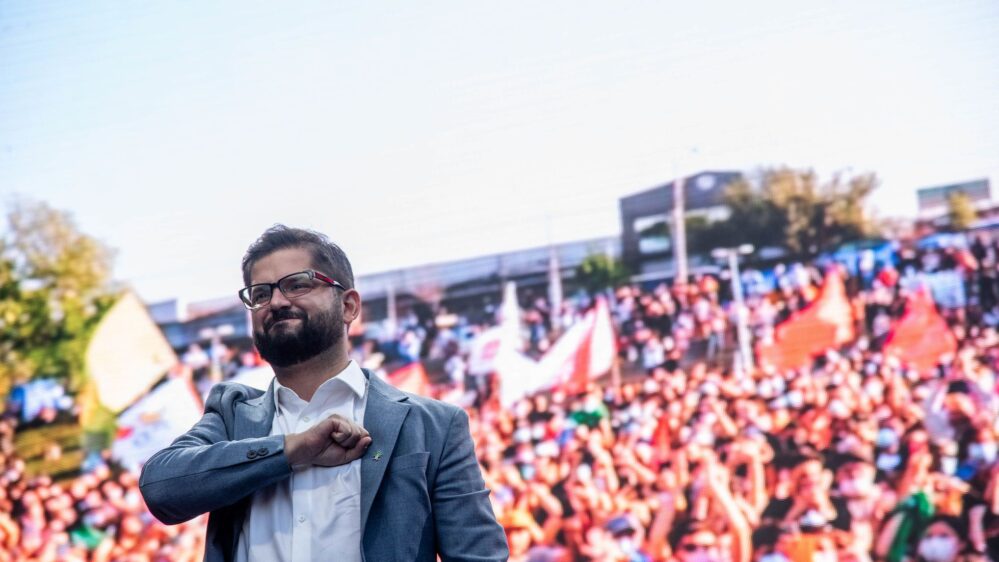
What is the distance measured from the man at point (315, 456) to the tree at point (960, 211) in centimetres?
330

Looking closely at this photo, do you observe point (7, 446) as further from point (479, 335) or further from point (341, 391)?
point (341, 391)

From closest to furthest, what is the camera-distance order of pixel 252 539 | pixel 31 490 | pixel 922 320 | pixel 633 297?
pixel 252 539, pixel 922 320, pixel 633 297, pixel 31 490

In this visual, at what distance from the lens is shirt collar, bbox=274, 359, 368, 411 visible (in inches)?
41.6

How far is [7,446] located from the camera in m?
4.76

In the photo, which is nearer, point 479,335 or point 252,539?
point 252,539

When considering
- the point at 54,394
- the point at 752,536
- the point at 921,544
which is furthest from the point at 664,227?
the point at 54,394

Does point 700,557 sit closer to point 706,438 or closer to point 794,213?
point 706,438

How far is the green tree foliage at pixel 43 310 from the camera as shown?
15.6 ft

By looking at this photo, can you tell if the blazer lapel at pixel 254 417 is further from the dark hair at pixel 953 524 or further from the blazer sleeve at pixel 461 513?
the dark hair at pixel 953 524

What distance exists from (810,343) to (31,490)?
12.1ft

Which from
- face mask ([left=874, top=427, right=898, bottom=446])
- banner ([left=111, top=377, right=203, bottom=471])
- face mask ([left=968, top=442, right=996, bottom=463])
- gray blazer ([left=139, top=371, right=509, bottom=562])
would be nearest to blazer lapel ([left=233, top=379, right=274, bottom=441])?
gray blazer ([left=139, top=371, right=509, bottom=562])

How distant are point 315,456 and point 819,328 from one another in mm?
3373

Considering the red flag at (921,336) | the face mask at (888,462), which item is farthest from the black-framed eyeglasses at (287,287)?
the red flag at (921,336)

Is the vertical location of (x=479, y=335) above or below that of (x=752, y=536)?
above
